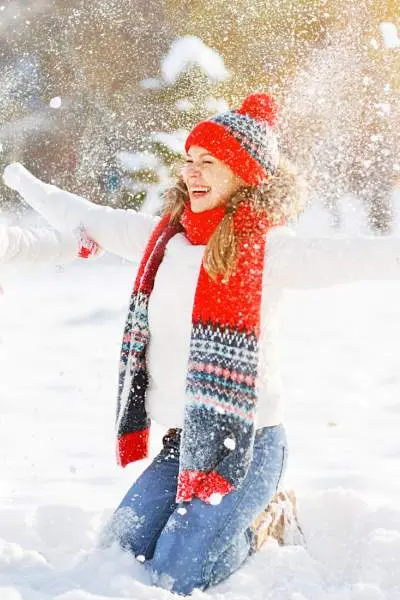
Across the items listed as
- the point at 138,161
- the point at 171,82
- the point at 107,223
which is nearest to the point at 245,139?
the point at 107,223

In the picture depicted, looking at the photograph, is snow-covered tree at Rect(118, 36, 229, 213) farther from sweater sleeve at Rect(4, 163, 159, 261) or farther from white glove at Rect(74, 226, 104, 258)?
white glove at Rect(74, 226, 104, 258)

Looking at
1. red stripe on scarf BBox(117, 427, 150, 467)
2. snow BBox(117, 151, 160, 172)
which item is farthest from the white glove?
snow BBox(117, 151, 160, 172)

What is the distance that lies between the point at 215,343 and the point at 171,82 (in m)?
9.77

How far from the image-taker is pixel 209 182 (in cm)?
233

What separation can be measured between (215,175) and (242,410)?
716 mm

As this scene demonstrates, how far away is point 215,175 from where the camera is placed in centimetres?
233

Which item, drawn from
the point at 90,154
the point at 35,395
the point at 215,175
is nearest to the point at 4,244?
the point at 215,175

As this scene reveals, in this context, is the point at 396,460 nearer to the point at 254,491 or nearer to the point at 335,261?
the point at 254,491

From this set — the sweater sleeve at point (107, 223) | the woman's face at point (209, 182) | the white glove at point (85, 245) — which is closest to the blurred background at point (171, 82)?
the sweater sleeve at point (107, 223)

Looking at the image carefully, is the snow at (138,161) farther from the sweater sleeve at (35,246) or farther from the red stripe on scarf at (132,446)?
the red stripe on scarf at (132,446)

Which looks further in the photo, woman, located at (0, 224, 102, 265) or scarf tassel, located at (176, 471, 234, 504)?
woman, located at (0, 224, 102, 265)

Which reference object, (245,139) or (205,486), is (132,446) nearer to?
(205,486)

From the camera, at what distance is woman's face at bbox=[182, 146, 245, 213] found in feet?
7.64

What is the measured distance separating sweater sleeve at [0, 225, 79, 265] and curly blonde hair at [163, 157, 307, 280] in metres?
0.36
